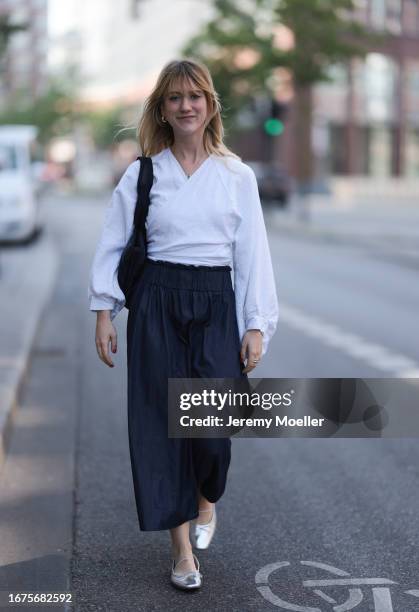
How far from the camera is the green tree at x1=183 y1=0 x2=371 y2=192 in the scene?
32500 millimetres

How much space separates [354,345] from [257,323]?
245 inches

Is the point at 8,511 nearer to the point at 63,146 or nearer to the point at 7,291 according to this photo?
the point at 7,291

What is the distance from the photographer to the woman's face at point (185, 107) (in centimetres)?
392

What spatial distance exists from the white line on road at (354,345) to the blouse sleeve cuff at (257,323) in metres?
4.42

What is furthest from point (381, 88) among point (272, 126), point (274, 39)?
point (272, 126)

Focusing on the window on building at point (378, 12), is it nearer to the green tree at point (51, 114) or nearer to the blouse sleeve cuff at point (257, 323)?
the green tree at point (51, 114)

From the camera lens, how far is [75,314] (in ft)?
41.8

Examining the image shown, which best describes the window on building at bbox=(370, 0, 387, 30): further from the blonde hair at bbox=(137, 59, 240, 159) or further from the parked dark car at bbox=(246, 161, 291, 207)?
the blonde hair at bbox=(137, 59, 240, 159)

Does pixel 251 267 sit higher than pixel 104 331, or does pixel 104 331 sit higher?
pixel 251 267

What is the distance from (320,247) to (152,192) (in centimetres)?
2019

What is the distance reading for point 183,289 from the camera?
3.94m

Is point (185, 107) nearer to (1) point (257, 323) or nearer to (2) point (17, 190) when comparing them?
(1) point (257, 323)

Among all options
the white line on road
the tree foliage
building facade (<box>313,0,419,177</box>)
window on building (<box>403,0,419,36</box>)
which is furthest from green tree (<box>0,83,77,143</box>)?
the white line on road

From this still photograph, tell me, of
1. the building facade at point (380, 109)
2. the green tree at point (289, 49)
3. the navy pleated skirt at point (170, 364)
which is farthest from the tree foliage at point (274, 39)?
the navy pleated skirt at point (170, 364)
